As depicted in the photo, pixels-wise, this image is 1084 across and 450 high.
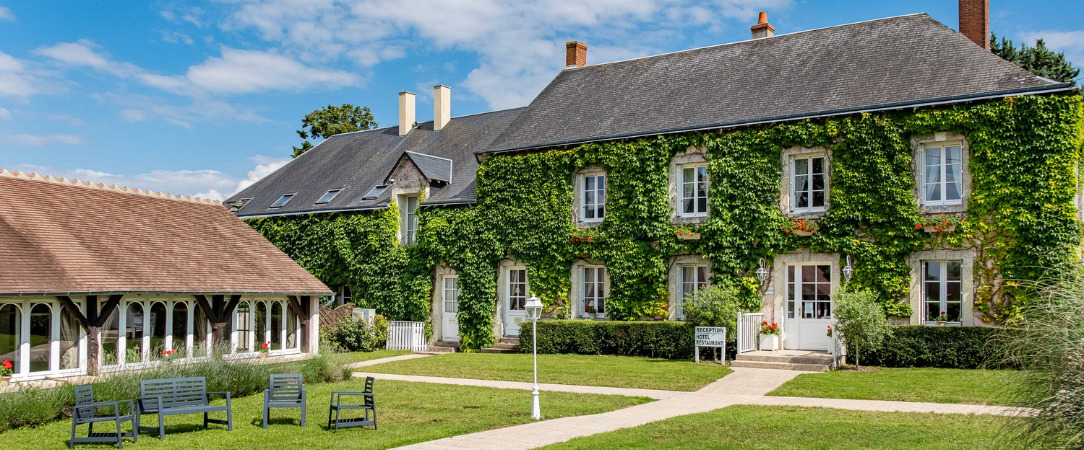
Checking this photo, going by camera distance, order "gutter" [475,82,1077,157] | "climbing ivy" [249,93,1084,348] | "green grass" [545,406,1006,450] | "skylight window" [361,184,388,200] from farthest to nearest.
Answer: "skylight window" [361,184,388,200] < "climbing ivy" [249,93,1084,348] < "gutter" [475,82,1077,157] < "green grass" [545,406,1006,450]

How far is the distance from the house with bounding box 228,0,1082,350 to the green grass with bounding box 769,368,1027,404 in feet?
8.46

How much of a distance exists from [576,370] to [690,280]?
512 cm

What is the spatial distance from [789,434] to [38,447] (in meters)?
9.37

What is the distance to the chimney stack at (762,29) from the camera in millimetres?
26484

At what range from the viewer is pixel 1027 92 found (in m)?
18.9

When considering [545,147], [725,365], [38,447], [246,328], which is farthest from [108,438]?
[545,147]

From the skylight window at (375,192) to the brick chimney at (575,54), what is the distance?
7163 millimetres

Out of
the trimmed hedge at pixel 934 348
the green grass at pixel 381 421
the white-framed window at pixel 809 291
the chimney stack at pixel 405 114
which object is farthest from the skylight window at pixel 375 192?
the trimmed hedge at pixel 934 348

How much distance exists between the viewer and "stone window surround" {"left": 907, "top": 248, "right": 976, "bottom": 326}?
1972 centimetres

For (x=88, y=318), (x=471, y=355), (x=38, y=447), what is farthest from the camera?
(x=471, y=355)

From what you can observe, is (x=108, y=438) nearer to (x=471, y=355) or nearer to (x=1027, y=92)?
(x=471, y=355)

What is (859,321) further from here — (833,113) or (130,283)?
(130,283)

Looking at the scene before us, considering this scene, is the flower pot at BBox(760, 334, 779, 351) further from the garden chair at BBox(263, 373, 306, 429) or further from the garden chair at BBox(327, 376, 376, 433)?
the garden chair at BBox(263, 373, 306, 429)

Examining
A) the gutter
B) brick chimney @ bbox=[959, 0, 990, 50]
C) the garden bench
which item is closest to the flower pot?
the gutter
